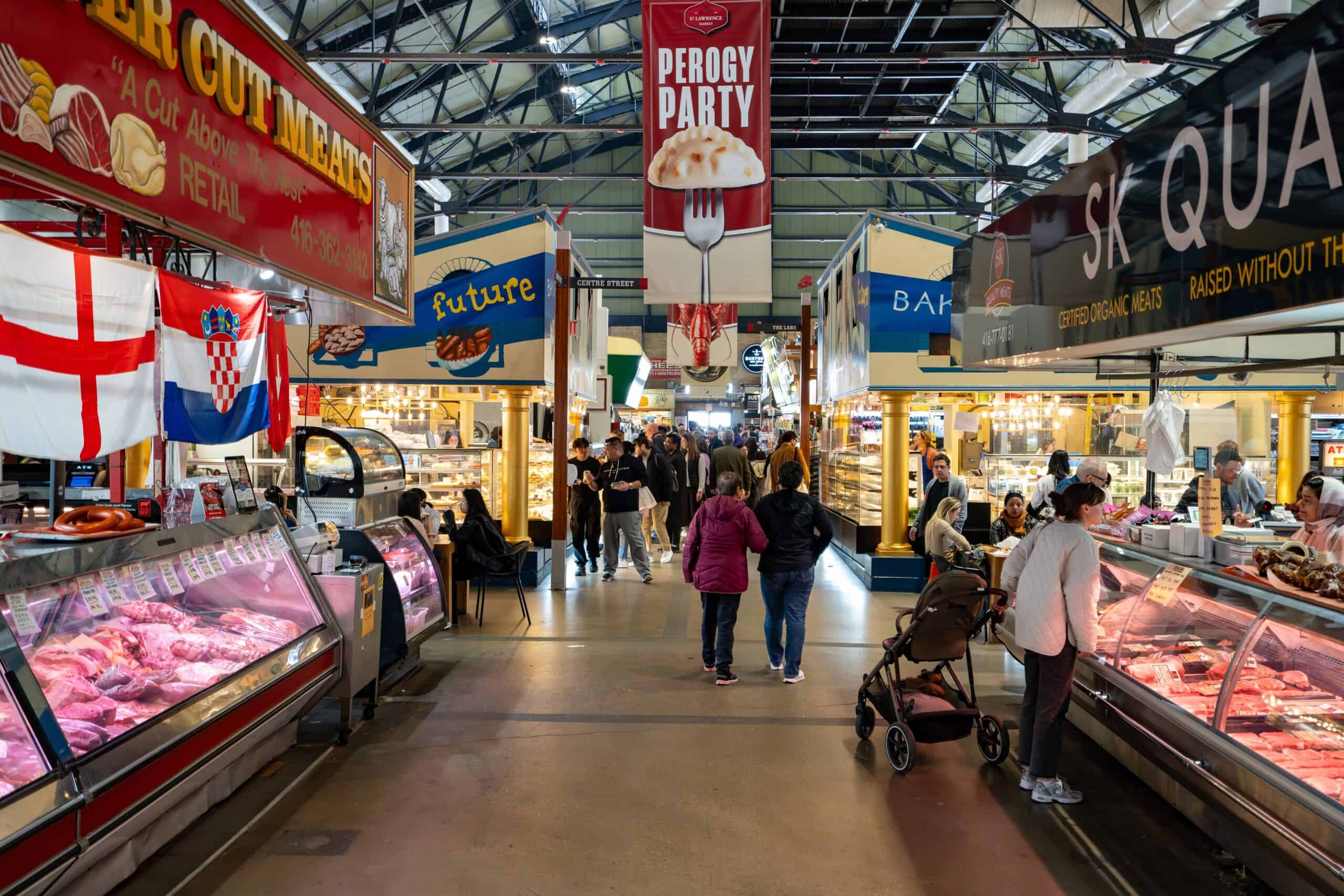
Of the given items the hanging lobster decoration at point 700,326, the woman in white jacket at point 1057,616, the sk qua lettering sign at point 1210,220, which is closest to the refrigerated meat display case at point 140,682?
the woman in white jacket at point 1057,616

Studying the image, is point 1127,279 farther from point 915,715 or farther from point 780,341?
point 780,341

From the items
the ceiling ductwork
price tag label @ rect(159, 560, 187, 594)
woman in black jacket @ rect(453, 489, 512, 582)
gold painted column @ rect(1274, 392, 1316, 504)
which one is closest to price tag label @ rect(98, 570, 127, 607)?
price tag label @ rect(159, 560, 187, 594)

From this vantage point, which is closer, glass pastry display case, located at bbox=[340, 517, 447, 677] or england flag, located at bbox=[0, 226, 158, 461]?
england flag, located at bbox=[0, 226, 158, 461]

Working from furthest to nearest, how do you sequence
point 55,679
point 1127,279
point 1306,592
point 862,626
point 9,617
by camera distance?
point 862,626 < point 1127,279 < point 1306,592 < point 55,679 < point 9,617

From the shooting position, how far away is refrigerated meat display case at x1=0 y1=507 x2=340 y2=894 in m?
2.84

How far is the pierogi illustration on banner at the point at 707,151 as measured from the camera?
24.1 ft

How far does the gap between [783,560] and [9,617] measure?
4.47 metres

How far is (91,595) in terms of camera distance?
11.6 feet

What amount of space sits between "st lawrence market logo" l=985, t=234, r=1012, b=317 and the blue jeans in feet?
7.64

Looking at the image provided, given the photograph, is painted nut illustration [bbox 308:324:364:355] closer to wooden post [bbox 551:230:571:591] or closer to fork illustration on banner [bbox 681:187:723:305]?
wooden post [bbox 551:230:571:591]

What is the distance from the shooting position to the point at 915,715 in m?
4.90

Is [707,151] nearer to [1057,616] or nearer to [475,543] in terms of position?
[475,543]

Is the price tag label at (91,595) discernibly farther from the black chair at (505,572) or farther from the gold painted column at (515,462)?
the gold painted column at (515,462)

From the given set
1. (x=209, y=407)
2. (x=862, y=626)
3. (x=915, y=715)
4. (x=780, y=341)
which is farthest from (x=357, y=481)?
(x=780, y=341)
